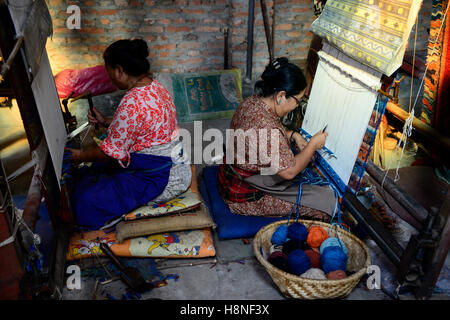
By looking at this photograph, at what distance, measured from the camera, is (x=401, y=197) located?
6.95 ft

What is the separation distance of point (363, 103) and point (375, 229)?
785 mm

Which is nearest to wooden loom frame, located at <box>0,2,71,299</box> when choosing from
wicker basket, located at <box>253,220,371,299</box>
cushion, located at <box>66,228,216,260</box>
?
cushion, located at <box>66,228,216,260</box>

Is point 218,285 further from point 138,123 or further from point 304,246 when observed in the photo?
point 138,123

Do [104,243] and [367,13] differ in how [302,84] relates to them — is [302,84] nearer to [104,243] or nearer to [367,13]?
[367,13]

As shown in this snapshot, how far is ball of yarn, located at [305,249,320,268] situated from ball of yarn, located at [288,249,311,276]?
0.06m

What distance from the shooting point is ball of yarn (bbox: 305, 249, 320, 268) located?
2.23 metres

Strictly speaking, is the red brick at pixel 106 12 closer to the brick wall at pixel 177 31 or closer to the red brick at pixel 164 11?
the brick wall at pixel 177 31

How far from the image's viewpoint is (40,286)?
174cm

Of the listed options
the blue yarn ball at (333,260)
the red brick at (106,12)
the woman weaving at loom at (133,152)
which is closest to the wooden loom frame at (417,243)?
the blue yarn ball at (333,260)

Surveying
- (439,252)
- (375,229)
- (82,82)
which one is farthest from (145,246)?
(82,82)

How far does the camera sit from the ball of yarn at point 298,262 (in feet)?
7.04

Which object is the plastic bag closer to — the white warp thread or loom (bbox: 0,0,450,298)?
loom (bbox: 0,0,450,298)
